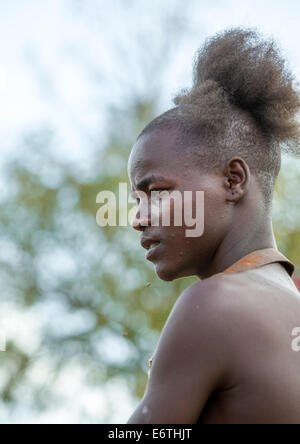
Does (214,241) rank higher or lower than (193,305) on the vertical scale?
higher

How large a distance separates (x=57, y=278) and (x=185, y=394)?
1589 centimetres

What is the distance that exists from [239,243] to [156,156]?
425mm

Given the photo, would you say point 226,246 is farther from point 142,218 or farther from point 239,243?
point 142,218

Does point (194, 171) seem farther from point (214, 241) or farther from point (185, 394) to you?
point (185, 394)

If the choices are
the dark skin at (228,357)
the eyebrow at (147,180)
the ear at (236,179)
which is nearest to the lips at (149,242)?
the eyebrow at (147,180)

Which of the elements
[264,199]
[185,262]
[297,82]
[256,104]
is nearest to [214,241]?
[185,262]

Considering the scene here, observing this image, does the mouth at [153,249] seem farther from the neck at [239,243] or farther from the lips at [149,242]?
the neck at [239,243]

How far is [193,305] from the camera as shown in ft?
6.37

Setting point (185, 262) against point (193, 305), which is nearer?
point (193, 305)

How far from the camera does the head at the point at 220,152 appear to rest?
239 cm

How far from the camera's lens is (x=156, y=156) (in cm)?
246

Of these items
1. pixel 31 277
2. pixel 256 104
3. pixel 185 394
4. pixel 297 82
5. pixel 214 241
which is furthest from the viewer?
pixel 31 277

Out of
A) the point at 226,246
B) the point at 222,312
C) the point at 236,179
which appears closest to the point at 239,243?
the point at 226,246

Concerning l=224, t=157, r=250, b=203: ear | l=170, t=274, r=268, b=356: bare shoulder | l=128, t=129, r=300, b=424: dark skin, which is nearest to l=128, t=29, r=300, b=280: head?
l=224, t=157, r=250, b=203: ear
